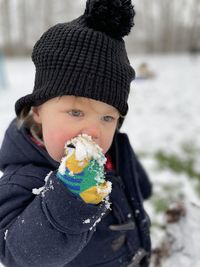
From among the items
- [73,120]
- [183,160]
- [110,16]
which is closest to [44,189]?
[73,120]

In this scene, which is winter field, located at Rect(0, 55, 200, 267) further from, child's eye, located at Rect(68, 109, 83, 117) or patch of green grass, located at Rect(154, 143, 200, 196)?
child's eye, located at Rect(68, 109, 83, 117)

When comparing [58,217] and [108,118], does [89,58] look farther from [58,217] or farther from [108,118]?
[58,217]

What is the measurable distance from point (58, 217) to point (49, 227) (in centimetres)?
5

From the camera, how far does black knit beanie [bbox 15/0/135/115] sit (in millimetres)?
1216

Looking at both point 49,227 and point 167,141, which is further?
point 167,141

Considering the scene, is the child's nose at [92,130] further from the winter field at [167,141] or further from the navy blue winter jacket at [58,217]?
the winter field at [167,141]

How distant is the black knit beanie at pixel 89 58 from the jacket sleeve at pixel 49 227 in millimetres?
311

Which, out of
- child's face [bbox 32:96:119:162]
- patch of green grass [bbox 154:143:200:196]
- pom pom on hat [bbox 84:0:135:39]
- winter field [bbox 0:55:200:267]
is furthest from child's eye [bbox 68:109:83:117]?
patch of green grass [bbox 154:143:200:196]

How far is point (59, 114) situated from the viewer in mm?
1229

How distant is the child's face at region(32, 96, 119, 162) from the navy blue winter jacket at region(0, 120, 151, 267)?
0.39 feet

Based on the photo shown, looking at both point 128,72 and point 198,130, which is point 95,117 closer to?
point 128,72

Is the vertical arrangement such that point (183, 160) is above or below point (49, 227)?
below

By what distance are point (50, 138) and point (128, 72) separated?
381mm

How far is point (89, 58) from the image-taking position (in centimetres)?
125
